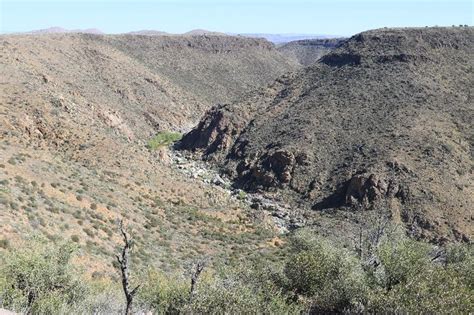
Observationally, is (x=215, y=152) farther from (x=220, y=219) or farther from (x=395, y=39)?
(x=395, y=39)

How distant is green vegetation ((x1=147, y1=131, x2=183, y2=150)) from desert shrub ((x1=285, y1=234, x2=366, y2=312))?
164 feet

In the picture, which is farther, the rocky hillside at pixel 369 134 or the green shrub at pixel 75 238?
the rocky hillside at pixel 369 134

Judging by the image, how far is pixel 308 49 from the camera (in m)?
182

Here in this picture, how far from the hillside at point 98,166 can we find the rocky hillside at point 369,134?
291 inches

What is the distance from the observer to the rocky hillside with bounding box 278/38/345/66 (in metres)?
169

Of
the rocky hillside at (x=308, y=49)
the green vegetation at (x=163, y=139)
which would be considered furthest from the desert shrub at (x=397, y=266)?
the rocky hillside at (x=308, y=49)

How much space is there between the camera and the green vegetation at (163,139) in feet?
233

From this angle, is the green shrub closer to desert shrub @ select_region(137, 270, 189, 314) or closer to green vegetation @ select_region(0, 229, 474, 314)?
green vegetation @ select_region(0, 229, 474, 314)

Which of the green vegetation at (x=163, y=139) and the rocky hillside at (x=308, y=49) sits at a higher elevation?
the rocky hillside at (x=308, y=49)

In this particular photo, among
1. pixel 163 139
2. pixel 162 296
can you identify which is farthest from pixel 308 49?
pixel 162 296

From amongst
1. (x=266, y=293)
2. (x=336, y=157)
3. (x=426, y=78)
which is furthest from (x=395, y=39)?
(x=266, y=293)

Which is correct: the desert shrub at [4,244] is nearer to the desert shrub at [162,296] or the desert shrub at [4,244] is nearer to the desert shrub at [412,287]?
the desert shrub at [162,296]

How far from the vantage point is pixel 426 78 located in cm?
6250

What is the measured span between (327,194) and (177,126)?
4251 centimetres
